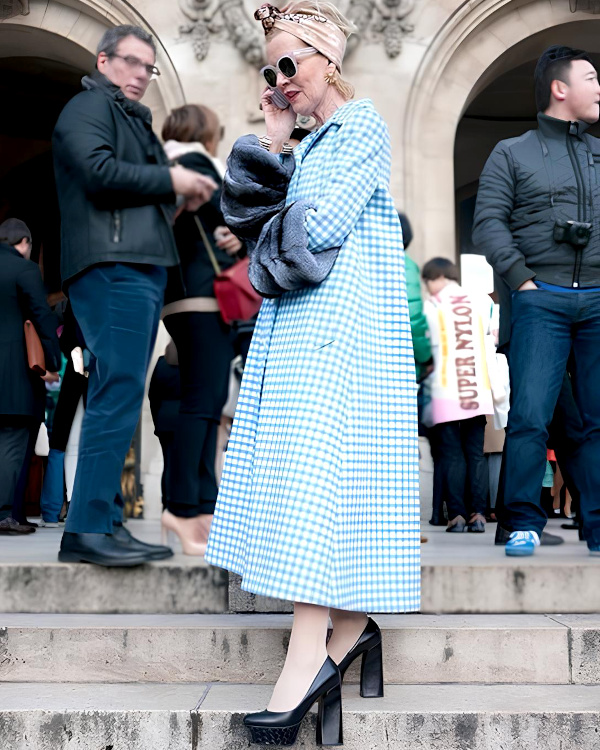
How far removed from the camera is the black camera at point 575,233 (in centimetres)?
441

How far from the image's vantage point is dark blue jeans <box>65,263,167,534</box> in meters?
3.61

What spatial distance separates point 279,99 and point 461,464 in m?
4.12

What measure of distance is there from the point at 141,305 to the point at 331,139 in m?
1.13

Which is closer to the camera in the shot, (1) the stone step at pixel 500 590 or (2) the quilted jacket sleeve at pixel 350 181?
(2) the quilted jacket sleeve at pixel 350 181

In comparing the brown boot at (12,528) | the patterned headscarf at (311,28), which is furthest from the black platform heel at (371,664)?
the brown boot at (12,528)

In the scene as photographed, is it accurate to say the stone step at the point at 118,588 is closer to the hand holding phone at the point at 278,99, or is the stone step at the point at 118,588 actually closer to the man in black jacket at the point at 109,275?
the man in black jacket at the point at 109,275

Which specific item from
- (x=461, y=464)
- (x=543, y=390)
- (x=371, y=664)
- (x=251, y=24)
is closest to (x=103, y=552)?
(x=371, y=664)

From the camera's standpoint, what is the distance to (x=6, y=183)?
618 inches

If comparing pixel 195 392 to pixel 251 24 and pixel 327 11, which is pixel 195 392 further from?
pixel 251 24

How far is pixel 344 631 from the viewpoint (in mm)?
2885

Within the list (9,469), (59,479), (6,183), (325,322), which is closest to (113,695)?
(325,322)

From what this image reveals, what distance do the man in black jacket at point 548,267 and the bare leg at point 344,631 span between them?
1.47 m

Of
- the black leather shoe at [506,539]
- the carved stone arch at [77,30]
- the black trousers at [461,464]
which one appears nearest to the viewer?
the black leather shoe at [506,539]

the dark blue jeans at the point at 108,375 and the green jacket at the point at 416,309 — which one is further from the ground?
the green jacket at the point at 416,309
